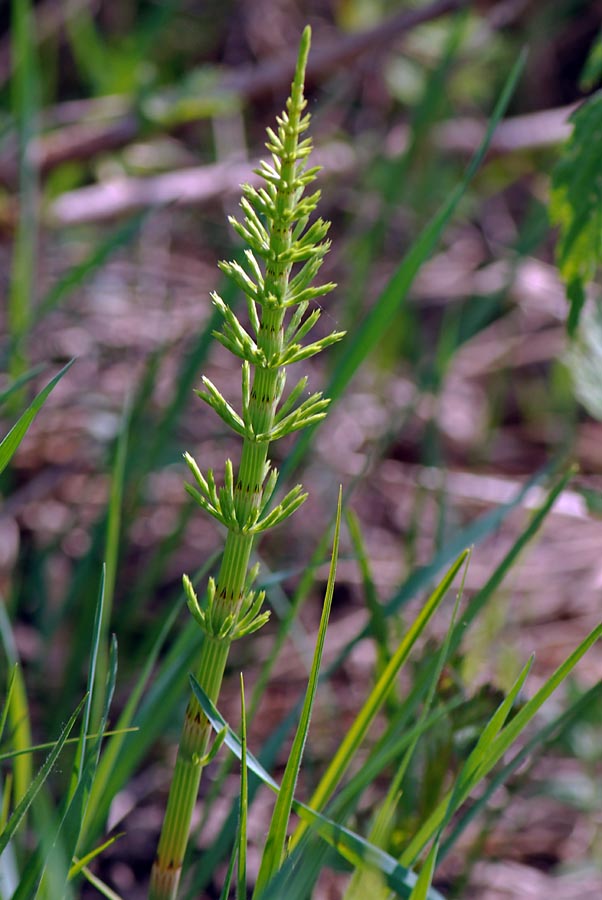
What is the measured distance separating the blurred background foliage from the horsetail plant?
19 centimetres

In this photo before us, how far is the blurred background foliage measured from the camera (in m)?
1.46

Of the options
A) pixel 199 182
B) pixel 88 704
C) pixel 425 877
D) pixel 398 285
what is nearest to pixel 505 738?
pixel 425 877

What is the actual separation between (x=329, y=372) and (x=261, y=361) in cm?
136

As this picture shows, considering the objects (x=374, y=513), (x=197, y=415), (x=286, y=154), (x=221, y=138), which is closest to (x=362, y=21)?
(x=221, y=138)

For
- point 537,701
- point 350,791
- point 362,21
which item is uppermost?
point 362,21

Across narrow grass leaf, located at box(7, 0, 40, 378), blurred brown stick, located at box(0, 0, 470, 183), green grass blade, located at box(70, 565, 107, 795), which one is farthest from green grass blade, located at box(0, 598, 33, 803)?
blurred brown stick, located at box(0, 0, 470, 183)

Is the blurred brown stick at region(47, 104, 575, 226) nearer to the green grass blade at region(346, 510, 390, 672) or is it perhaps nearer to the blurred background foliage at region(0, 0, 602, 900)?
the blurred background foliage at region(0, 0, 602, 900)

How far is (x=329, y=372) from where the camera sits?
6.60 ft

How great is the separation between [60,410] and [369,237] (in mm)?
798

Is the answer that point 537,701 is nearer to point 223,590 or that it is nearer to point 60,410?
point 223,590

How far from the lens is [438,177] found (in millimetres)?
2836

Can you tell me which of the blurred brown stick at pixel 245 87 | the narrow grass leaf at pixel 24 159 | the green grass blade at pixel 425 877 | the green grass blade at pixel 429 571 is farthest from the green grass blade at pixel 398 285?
the blurred brown stick at pixel 245 87

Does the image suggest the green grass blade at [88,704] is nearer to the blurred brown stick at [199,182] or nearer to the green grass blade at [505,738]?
the green grass blade at [505,738]

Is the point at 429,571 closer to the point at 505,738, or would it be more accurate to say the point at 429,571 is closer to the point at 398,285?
the point at 398,285
